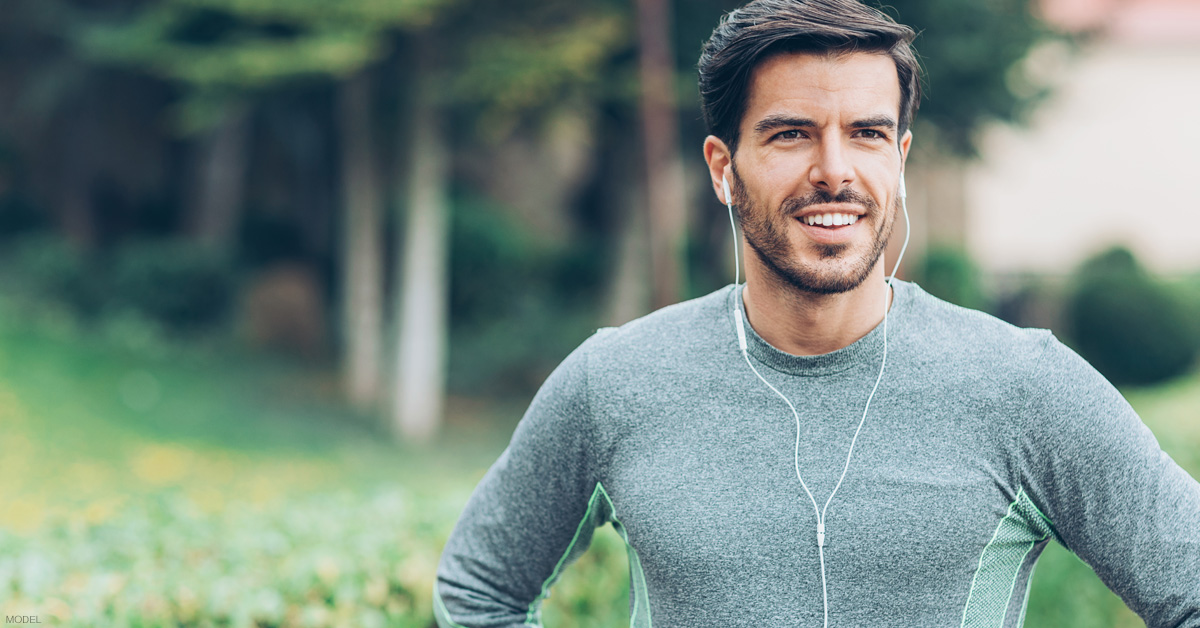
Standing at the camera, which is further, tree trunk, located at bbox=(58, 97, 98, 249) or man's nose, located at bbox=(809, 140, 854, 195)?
tree trunk, located at bbox=(58, 97, 98, 249)

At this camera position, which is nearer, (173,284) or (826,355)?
(826,355)

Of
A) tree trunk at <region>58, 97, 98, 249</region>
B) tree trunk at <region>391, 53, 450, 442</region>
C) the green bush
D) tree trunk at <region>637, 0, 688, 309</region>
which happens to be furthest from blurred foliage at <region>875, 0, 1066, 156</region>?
tree trunk at <region>58, 97, 98, 249</region>

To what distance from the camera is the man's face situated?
1.81 meters

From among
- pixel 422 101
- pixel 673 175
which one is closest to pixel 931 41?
pixel 673 175

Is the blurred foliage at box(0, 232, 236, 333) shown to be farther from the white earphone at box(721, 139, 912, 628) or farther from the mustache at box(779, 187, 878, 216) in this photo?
the mustache at box(779, 187, 878, 216)

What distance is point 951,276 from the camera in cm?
1730

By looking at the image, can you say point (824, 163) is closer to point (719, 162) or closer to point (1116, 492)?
point (719, 162)

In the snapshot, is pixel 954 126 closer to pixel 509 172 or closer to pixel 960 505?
pixel 509 172

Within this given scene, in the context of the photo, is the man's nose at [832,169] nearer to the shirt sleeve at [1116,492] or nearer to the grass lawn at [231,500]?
the shirt sleeve at [1116,492]

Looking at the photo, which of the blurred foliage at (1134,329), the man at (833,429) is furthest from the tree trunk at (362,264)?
the blurred foliage at (1134,329)

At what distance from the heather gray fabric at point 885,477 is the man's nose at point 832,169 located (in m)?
0.27

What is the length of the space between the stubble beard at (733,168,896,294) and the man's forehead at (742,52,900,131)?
15cm

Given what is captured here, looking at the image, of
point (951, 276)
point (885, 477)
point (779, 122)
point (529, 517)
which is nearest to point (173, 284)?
point (951, 276)

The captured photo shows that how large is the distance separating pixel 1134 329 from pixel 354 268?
11538 millimetres
